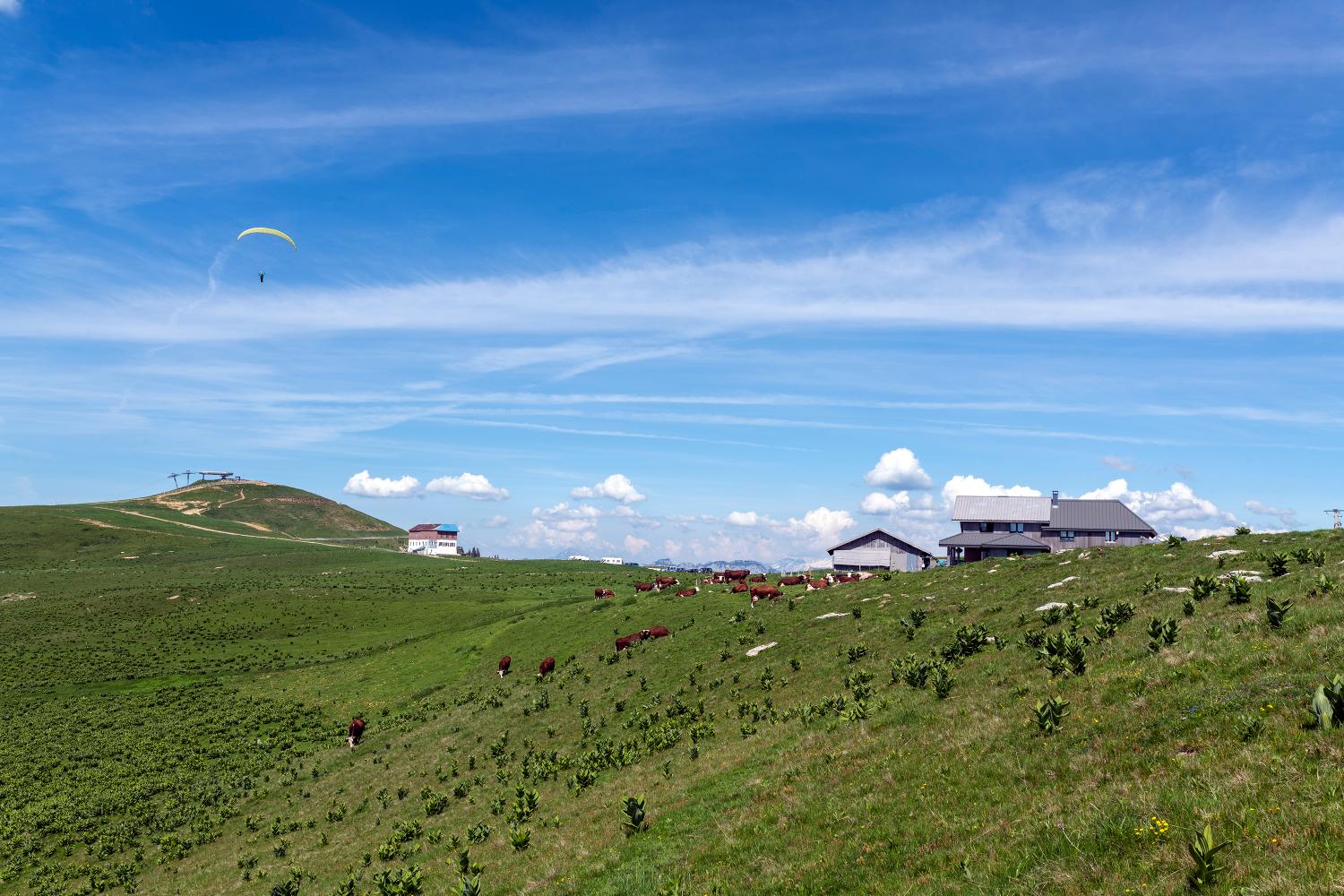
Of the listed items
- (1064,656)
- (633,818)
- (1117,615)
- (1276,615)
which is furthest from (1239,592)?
(633,818)

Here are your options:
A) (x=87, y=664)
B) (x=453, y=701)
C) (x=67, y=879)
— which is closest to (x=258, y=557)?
(x=87, y=664)

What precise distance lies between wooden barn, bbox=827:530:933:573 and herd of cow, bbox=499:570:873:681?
2767 centimetres

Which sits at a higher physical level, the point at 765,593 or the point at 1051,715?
the point at 1051,715

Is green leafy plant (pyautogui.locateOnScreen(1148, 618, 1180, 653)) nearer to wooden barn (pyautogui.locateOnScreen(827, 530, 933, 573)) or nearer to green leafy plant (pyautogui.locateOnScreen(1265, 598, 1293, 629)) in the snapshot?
green leafy plant (pyautogui.locateOnScreen(1265, 598, 1293, 629))

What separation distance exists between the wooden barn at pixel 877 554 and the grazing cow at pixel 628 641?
5476cm

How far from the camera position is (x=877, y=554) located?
3856 inches

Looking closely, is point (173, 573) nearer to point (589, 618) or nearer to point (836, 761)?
point (589, 618)

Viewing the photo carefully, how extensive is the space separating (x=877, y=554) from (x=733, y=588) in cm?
4025

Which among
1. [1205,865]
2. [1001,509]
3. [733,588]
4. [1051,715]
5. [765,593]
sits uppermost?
[1001,509]

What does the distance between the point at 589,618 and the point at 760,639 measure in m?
25.9

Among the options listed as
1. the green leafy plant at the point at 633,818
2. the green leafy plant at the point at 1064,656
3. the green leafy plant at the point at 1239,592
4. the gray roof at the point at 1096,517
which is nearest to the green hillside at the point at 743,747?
the green leafy plant at the point at 1064,656

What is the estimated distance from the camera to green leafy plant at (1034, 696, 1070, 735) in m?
15.3

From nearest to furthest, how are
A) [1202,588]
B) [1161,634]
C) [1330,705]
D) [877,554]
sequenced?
[1330,705] < [1161,634] < [1202,588] < [877,554]

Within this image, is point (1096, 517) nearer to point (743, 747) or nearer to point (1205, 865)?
point (743, 747)
